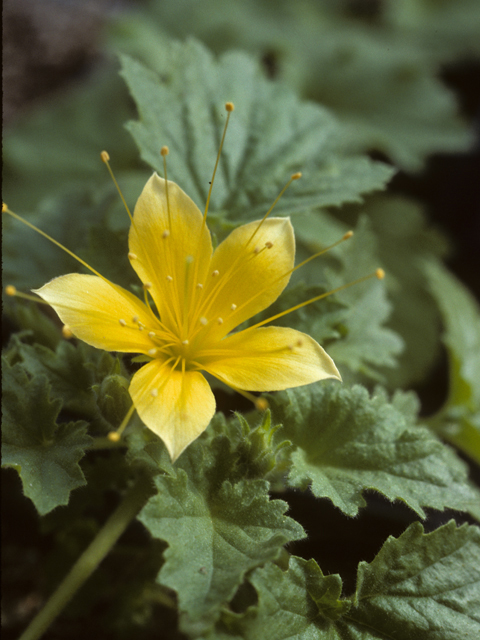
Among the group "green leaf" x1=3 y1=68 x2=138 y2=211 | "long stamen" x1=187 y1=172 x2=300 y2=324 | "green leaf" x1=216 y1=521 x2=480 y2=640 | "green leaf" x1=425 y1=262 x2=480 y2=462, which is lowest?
"green leaf" x1=3 y1=68 x2=138 y2=211

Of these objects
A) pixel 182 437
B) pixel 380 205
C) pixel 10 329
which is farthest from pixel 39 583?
pixel 380 205

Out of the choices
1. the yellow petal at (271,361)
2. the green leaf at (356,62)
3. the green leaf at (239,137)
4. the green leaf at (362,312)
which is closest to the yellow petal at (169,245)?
the yellow petal at (271,361)

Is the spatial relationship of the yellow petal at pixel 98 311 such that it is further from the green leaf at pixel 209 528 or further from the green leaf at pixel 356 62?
the green leaf at pixel 356 62

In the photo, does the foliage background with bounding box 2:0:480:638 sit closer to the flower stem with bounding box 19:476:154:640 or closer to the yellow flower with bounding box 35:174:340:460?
the yellow flower with bounding box 35:174:340:460

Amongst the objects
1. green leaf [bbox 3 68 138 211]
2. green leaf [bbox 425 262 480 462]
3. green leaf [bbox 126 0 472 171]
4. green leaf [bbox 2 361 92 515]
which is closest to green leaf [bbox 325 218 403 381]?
green leaf [bbox 425 262 480 462]

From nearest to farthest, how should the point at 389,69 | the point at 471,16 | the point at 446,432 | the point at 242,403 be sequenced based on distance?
the point at 242,403 → the point at 446,432 → the point at 389,69 → the point at 471,16

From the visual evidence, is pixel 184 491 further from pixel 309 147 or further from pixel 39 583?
pixel 309 147
